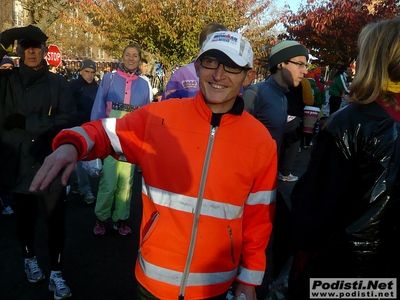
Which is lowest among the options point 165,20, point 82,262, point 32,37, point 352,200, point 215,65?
point 82,262

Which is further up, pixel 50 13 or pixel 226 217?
pixel 50 13

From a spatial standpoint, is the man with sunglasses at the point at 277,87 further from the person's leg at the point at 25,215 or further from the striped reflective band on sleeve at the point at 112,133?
the person's leg at the point at 25,215

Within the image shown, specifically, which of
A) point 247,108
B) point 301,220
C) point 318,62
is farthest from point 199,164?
point 318,62

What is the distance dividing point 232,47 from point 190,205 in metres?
0.80

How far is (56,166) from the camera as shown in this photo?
1512mm

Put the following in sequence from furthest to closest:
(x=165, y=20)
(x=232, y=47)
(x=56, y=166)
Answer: (x=165, y=20) → (x=232, y=47) → (x=56, y=166)

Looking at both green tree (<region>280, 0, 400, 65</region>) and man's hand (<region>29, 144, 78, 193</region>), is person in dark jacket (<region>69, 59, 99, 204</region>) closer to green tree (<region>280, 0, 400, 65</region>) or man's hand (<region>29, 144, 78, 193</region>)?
man's hand (<region>29, 144, 78, 193</region>)

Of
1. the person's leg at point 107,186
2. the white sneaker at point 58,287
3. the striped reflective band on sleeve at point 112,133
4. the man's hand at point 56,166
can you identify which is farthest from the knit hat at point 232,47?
the person's leg at point 107,186

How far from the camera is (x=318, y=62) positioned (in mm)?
17422

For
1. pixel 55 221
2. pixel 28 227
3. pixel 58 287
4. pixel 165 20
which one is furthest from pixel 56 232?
pixel 165 20

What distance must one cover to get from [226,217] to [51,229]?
6.54 ft

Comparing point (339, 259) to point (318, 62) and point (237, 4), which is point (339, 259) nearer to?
point (237, 4)

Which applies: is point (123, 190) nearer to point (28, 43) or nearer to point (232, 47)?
point (28, 43)

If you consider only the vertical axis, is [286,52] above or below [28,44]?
above
